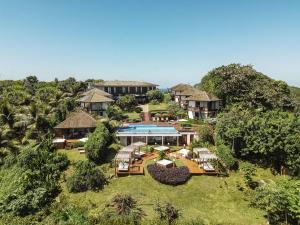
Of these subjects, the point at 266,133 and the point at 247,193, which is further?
the point at 266,133

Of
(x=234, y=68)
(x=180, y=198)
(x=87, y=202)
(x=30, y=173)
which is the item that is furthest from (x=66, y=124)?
(x=234, y=68)

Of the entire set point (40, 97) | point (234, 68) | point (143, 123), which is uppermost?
point (234, 68)

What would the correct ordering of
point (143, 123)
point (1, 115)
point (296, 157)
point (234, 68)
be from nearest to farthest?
point (296, 157) → point (1, 115) → point (143, 123) → point (234, 68)

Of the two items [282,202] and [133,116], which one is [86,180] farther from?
[133,116]

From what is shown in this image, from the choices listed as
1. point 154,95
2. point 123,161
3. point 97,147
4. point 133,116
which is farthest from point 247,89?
point 97,147

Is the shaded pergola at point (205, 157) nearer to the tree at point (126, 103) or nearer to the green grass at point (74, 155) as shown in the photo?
the green grass at point (74, 155)

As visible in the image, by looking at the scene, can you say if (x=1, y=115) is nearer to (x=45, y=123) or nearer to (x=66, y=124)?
(x=45, y=123)

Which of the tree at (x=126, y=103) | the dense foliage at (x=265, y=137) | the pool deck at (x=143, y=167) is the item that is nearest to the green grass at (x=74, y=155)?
the pool deck at (x=143, y=167)
